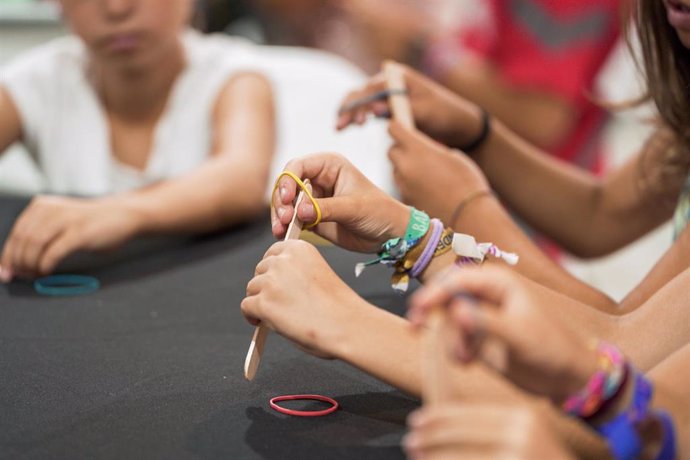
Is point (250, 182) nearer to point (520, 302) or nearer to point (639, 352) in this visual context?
point (639, 352)

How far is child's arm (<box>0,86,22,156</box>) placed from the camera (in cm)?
120

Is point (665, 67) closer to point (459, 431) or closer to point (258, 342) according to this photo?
point (258, 342)

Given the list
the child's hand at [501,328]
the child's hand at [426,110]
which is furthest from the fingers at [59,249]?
the child's hand at [501,328]

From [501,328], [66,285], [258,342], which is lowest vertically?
[66,285]

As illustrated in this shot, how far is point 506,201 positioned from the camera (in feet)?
3.56

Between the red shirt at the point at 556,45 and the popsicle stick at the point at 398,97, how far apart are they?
772 millimetres

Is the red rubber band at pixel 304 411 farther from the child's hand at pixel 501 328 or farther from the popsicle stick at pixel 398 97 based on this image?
the popsicle stick at pixel 398 97

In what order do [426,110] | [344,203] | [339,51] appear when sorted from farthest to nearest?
[339,51] < [426,110] < [344,203]

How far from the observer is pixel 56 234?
88 centimetres

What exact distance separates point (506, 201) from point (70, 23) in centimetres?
58

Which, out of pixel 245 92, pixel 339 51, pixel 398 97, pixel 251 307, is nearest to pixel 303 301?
pixel 251 307

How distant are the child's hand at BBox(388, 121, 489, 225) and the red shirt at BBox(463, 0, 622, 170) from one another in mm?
859

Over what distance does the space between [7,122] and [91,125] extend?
10 centimetres

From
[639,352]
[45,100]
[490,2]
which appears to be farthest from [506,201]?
[490,2]
